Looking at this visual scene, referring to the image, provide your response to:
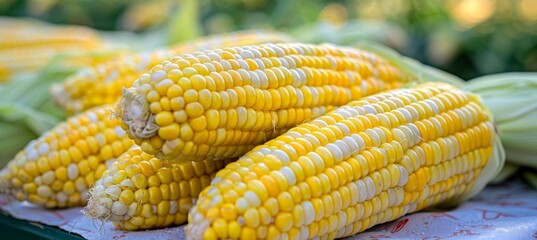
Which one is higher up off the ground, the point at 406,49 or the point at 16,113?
the point at 16,113

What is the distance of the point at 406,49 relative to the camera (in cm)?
344

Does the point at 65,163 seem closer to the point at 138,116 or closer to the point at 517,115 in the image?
the point at 138,116

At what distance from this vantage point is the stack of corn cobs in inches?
43.6

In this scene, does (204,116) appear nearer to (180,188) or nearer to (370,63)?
(180,188)

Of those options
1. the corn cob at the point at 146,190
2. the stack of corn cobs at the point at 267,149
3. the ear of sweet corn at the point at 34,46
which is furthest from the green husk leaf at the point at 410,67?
the ear of sweet corn at the point at 34,46

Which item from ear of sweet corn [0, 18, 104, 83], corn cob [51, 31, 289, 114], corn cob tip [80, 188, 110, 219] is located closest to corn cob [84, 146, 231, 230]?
corn cob tip [80, 188, 110, 219]

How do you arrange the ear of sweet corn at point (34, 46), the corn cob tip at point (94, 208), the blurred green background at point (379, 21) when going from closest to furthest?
1. the corn cob tip at point (94, 208)
2. the ear of sweet corn at point (34, 46)
3. the blurred green background at point (379, 21)

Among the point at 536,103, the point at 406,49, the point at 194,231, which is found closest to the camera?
the point at 194,231

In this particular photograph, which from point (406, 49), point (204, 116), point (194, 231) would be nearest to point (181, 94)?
point (204, 116)

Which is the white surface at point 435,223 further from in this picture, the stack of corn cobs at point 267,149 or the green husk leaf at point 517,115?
the green husk leaf at point 517,115

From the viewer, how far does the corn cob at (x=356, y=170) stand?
107 centimetres

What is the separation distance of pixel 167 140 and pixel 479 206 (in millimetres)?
786

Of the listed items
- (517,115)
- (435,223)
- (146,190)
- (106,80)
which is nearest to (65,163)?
(146,190)

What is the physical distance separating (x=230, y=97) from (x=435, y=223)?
49cm
